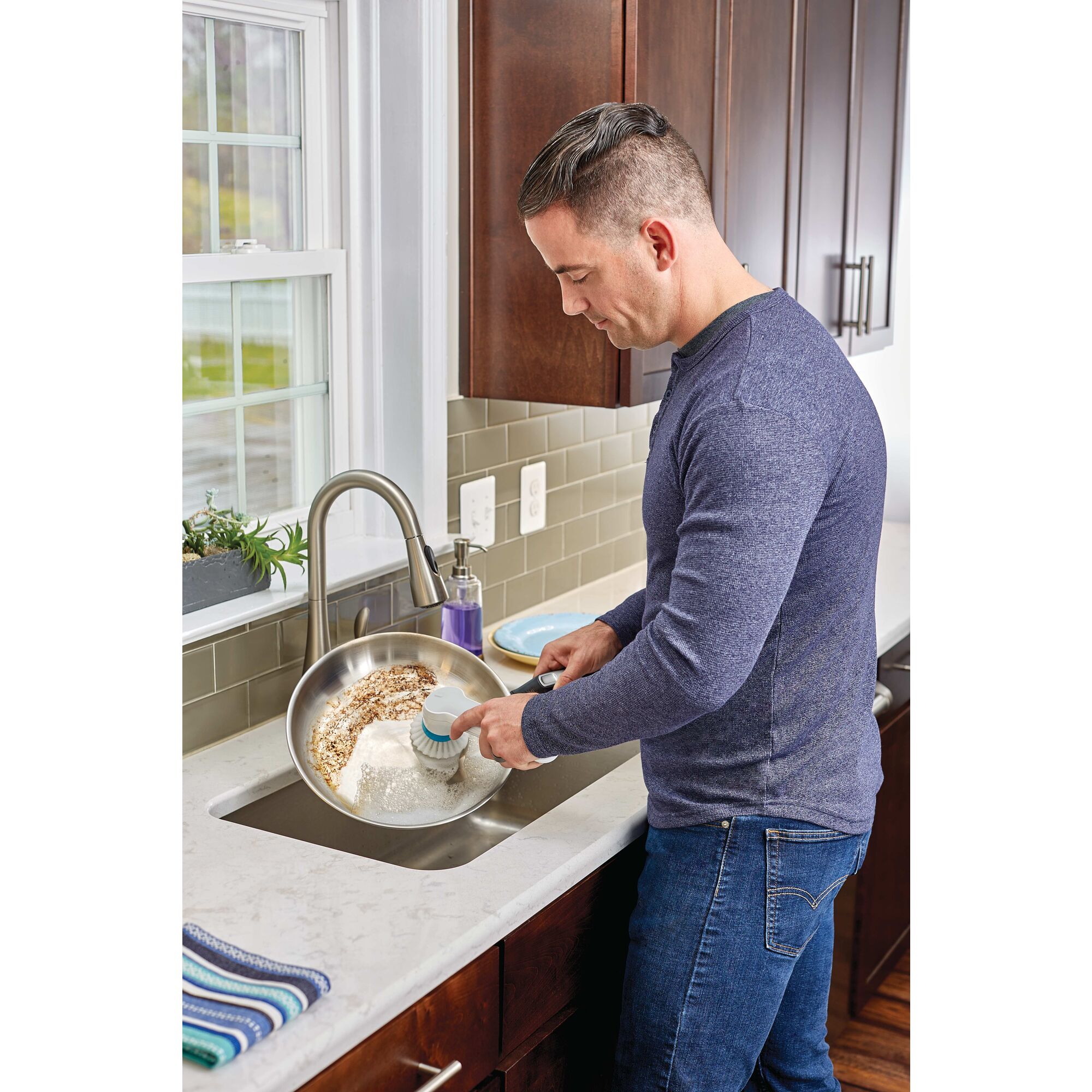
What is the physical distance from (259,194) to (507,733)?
107 cm

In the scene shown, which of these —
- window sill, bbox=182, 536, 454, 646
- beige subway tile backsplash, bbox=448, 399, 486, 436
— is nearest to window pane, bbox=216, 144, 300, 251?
beige subway tile backsplash, bbox=448, 399, 486, 436

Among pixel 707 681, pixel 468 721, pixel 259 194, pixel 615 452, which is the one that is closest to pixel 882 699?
pixel 615 452

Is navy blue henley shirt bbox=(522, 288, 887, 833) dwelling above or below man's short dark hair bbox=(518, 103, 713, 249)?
below

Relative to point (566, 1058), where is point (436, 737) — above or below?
above

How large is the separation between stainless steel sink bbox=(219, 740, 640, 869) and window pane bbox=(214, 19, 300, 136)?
1.05 metres

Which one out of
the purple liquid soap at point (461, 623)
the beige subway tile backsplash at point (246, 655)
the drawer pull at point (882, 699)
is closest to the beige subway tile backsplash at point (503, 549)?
the beige subway tile backsplash at point (246, 655)

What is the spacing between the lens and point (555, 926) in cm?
138

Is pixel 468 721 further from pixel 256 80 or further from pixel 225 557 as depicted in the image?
pixel 256 80

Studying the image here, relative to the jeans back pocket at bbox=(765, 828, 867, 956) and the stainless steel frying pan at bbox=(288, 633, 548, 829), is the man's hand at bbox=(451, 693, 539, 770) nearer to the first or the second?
the stainless steel frying pan at bbox=(288, 633, 548, 829)

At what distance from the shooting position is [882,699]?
7.38 ft

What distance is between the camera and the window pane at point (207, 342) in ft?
6.03

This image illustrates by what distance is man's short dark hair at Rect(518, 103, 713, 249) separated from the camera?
4.23 feet
